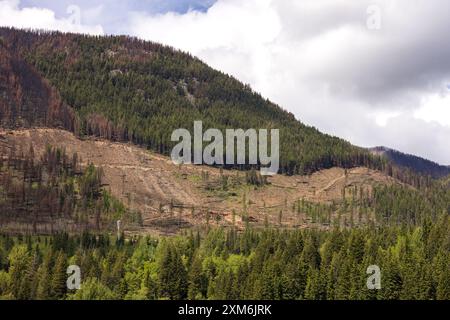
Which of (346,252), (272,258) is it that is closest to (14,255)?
(272,258)

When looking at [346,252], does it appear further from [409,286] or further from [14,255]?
[14,255]

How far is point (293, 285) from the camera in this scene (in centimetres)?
16488

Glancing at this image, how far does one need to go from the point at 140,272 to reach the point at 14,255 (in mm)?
41201

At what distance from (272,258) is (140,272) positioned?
42.1 metres
